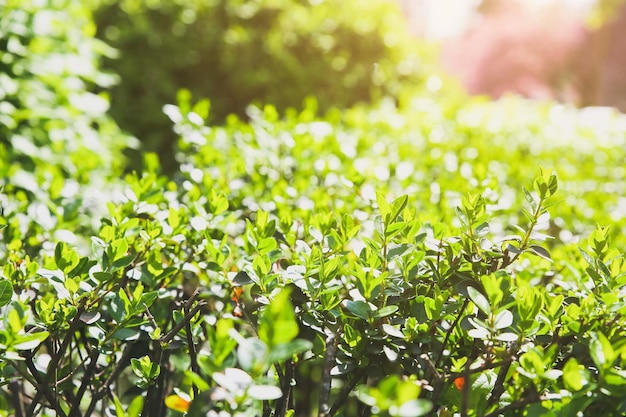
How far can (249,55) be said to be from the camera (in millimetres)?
8930

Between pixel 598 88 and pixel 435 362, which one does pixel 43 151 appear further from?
pixel 598 88

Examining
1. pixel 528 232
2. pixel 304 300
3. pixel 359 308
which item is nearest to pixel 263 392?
pixel 359 308

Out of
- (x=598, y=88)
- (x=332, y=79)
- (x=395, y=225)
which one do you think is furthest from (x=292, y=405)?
(x=598, y=88)

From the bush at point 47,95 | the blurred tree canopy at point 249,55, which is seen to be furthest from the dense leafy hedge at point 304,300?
the blurred tree canopy at point 249,55

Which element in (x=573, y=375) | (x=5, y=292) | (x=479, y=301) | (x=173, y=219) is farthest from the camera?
(x=173, y=219)

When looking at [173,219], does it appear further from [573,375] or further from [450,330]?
[573,375]

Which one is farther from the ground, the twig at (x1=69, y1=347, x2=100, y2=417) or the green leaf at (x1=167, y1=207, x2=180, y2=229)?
the green leaf at (x1=167, y1=207, x2=180, y2=229)

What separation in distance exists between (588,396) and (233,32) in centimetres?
825

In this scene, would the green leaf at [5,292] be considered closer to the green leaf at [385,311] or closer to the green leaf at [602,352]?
the green leaf at [385,311]

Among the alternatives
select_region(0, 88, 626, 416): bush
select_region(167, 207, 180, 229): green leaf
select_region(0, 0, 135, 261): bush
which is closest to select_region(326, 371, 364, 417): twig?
select_region(0, 88, 626, 416): bush

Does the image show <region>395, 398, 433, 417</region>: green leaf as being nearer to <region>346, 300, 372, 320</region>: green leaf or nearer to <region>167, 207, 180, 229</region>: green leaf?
<region>346, 300, 372, 320</region>: green leaf

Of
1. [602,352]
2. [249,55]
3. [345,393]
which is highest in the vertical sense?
[602,352]

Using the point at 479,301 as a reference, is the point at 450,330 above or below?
below

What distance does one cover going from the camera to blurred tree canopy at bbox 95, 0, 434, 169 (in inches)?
340
